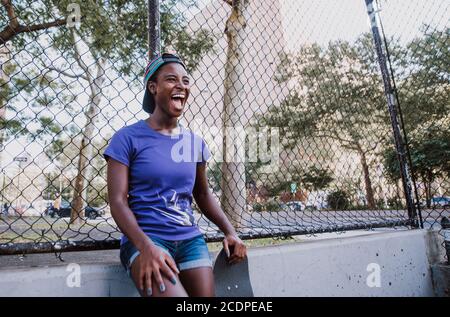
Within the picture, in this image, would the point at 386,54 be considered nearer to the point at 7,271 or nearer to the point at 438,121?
the point at 7,271

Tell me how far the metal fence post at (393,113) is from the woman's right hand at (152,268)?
7.89 feet

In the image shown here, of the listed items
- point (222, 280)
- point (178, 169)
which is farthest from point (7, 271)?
point (222, 280)

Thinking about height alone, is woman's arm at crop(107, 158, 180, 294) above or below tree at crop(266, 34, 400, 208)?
below

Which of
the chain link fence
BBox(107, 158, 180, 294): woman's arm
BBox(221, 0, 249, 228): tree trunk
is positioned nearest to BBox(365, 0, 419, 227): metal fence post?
the chain link fence

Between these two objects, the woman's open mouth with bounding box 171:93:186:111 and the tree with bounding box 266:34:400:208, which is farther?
the tree with bounding box 266:34:400:208

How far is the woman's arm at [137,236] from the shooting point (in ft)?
4.28

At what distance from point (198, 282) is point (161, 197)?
44 cm

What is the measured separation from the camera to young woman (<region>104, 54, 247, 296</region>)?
1355 millimetres

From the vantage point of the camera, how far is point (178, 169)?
169 cm

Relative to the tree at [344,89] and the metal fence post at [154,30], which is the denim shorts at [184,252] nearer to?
the metal fence post at [154,30]

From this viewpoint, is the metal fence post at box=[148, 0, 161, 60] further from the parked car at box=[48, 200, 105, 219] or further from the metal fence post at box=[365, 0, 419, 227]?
the metal fence post at box=[365, 0, 419, 227]

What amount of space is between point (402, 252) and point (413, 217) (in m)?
0.47

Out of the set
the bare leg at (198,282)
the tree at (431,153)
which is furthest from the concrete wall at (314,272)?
the tree at (431,153)
